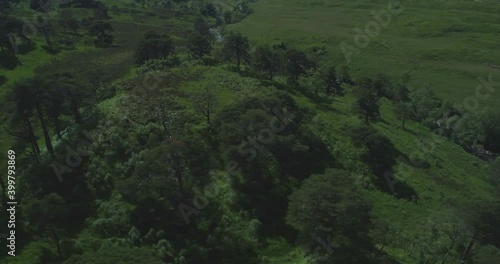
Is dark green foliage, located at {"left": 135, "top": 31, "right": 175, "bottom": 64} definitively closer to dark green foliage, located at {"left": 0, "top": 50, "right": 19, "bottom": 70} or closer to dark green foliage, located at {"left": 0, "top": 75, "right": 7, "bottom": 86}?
dark green foliage, located at {"left": 0, "top": 75, "right": 7, "bottom": 86}

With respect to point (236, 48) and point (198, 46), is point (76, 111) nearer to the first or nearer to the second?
point (198, 46)

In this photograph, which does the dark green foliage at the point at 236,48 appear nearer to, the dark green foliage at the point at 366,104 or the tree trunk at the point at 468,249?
the dark green foliage at the point at 366,104

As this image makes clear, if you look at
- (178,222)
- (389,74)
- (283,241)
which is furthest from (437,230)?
(389,74)

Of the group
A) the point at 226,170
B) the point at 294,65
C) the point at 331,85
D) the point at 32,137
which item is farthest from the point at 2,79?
the point at 331,85

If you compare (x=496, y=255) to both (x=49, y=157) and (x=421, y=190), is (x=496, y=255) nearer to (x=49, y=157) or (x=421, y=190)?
Result: (x=421, y=190)

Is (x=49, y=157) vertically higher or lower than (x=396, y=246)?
higher

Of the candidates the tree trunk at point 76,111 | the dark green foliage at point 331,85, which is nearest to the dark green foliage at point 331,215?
the tree trunk at point 76,111
